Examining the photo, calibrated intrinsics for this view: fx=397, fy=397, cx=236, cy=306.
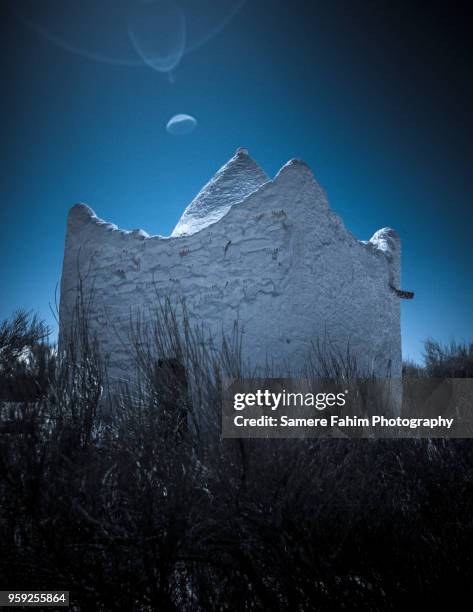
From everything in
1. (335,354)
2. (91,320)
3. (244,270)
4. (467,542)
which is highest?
(244,270)

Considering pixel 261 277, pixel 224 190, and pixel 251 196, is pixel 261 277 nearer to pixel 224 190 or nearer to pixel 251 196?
pixel 251 196

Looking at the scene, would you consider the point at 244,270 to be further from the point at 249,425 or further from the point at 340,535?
the point at 340,535

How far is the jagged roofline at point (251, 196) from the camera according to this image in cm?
527

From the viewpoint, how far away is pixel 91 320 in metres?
5.81

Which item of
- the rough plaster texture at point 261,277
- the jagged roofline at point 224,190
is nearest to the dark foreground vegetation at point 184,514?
the rough plaster texture at point 261,277

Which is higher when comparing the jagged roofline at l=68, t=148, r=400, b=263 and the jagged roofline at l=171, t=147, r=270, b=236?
the jagged roofline at l=171, t=147, r=270, b=236

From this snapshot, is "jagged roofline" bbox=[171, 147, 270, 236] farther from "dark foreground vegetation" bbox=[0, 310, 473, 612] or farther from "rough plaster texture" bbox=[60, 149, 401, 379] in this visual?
"dark foreground vegetation" bbox=[0, 310, 473, 612]

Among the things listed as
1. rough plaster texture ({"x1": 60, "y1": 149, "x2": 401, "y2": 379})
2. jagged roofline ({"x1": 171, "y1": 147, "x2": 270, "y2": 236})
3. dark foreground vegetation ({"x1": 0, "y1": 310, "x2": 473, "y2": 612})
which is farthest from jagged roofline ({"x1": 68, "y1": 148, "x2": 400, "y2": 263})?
dark foreground vegetation ({"x1": 0, "y1": 310, "x2": 473, "y2": 612})

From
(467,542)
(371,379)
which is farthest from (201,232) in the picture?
(467,542)

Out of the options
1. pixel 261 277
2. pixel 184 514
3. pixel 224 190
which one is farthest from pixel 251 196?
pixel 184 514

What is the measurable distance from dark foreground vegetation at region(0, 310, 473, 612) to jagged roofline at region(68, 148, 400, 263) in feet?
9.12

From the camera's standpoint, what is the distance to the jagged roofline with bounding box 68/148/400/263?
207 inches

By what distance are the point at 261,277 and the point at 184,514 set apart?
10.1 ft

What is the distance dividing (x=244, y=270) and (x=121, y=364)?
2.07 meters
